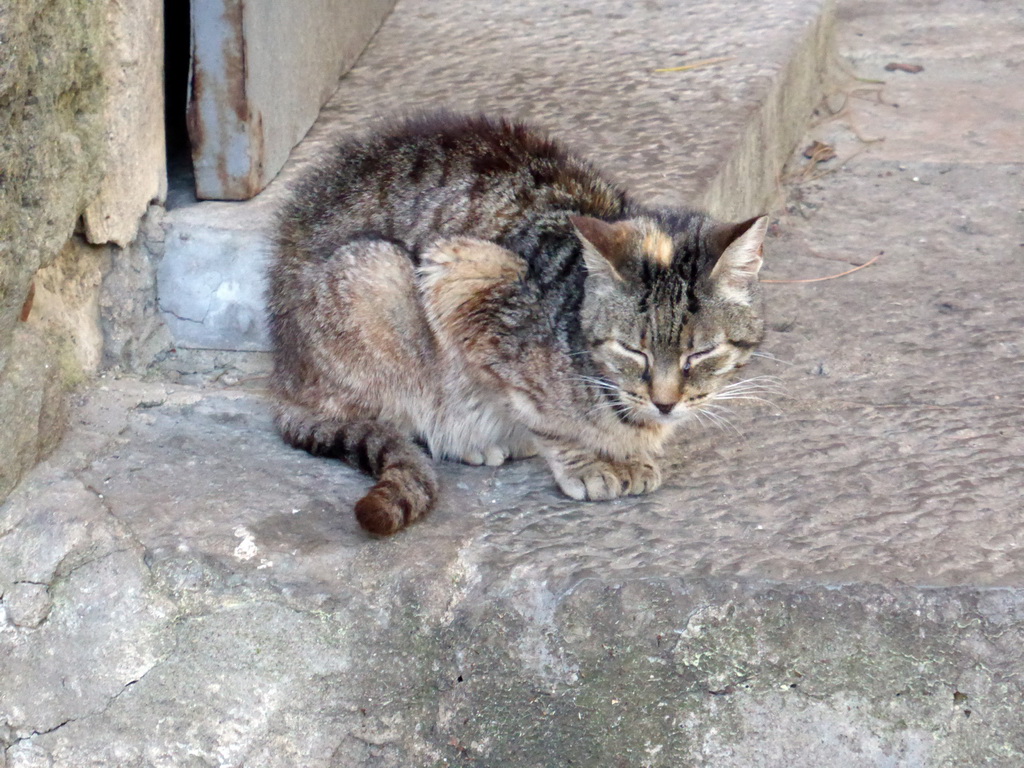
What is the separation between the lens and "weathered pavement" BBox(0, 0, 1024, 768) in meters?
2.61

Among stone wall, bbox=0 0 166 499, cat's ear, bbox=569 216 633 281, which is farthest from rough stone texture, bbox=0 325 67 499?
cat's ear, bbox=569 216 633 281

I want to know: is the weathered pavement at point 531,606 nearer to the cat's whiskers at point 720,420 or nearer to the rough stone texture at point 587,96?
the cat's whiskers at point 720,420

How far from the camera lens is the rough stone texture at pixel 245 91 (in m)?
3.88

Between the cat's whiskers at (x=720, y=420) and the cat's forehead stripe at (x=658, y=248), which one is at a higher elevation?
the cat's forehead stripe at (x=658, y=248)

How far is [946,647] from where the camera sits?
2578 millimetres

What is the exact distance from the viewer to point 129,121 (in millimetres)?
3641

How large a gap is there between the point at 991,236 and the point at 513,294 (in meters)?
2.32

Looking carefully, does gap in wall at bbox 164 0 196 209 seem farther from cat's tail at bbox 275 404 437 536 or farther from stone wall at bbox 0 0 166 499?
cat's tail at bbox 275 404 437 536

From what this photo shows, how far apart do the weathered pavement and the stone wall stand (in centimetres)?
20

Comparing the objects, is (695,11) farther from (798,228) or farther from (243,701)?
(243,701)

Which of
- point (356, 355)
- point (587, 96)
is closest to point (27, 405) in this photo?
point (356, 355)

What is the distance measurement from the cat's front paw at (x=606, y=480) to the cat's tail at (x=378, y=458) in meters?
0.38

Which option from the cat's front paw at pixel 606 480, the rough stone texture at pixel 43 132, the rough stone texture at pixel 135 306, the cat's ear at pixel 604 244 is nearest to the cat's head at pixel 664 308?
the cat's ear at pixel 604 244

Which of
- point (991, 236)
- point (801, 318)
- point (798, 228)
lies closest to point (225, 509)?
point (801, 318)
